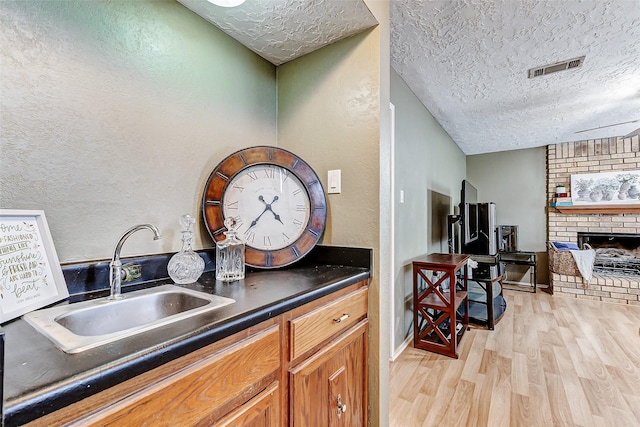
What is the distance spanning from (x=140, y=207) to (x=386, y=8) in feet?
4.69

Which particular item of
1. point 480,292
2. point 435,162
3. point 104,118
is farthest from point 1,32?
point 480,292

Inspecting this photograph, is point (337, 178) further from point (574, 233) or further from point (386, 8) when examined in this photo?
point (574, 233)

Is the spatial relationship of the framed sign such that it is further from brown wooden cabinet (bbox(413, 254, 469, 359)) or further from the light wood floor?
brown wooden cabinet (bbox(413, 254, 469, 359))

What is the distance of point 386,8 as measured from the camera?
55.9 inches

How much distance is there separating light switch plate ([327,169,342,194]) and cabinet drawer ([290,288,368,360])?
0.49m

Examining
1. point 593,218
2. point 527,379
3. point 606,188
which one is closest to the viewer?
point 527,379

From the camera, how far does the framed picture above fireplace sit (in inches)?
159

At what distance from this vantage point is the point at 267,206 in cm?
138

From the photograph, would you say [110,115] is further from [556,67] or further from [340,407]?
[556,67]

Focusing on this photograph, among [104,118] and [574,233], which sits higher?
[104,118]

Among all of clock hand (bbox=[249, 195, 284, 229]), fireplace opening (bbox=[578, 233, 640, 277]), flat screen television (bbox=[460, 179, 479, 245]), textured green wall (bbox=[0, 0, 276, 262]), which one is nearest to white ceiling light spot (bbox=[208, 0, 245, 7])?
textured green wall (bbox=[0, 0, 276, 262])

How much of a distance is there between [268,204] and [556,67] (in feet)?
8.31

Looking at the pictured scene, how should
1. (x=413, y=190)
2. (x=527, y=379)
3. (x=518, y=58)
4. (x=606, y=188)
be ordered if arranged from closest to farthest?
(x=527, y=379) < (x=518, y=58) < (x=413, y=190) < (x=606, y=188)

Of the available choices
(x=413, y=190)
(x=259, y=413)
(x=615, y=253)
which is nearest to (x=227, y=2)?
(x=259, y=413)
